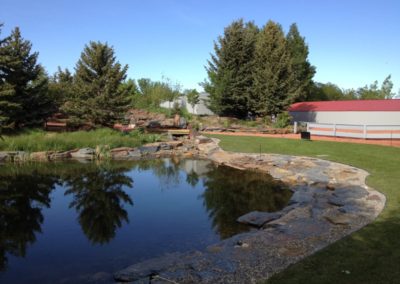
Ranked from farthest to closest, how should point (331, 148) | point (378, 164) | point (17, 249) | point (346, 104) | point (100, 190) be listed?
point (346, 104) → point (331, 148) → point (378, 164) → point (100, 190) → point (17, 249)

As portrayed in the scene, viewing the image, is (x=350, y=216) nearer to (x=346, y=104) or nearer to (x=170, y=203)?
(x=170, y=203)

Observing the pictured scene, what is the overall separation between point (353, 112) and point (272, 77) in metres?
7.88

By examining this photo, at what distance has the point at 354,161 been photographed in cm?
1431

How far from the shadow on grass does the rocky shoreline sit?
0.26m

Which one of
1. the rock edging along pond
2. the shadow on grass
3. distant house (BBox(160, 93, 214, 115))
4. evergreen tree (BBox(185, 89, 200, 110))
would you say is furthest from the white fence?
distant house (BBox(160, 93, 214, 115))

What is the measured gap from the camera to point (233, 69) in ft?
105

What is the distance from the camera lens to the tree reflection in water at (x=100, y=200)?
822cm

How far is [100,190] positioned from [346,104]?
28.4m

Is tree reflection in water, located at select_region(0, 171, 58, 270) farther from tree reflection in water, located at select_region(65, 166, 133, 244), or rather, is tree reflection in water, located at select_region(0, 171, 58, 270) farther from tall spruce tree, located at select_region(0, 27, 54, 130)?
tall spruce tree, located at select_region(0, 27, 54, 130)

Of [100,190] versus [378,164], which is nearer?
[100,190]

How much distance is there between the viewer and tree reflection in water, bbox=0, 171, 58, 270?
287 inches

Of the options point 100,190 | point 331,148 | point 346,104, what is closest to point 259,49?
point 346,104

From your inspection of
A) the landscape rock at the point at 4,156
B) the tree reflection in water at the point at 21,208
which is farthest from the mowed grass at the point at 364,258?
the landscape rock at the point at 4,156

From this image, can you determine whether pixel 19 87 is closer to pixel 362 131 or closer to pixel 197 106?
pixel 362 131
